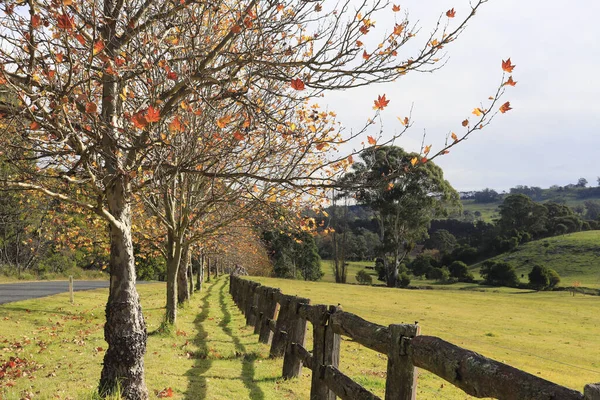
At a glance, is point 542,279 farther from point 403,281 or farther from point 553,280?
point 403,281

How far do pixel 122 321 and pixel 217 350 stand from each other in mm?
4955

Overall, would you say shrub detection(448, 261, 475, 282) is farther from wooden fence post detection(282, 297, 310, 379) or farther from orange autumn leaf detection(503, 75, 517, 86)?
orange autumn leaf detection(503, 75, 517, 86)

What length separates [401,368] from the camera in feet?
15.7

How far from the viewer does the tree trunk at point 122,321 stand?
6.75 meters

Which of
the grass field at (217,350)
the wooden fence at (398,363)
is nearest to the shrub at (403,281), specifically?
the grass field at (217,350)

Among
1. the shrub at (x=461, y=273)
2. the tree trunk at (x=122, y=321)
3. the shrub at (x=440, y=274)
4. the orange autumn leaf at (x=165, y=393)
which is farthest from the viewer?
the shrub at (x=440, y=274)

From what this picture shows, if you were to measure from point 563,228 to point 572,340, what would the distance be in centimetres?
8635

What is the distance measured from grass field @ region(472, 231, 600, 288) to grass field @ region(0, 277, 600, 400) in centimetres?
4396

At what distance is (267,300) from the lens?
43.1ft

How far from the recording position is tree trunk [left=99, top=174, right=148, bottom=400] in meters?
6.75

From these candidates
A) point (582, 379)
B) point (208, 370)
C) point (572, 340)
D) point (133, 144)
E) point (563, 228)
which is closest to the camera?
point (133, 144)

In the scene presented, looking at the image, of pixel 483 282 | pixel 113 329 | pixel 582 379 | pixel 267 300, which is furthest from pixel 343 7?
pixel 483 282

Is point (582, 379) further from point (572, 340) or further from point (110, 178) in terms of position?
point (110, 178)

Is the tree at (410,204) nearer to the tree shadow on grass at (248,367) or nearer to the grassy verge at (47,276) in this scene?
the grassy verge at (47,276)
